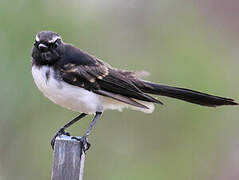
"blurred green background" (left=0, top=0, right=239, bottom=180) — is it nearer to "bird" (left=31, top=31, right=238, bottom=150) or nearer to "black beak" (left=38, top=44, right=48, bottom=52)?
"bird" (left=31, top=31, right=238, bottom=150)

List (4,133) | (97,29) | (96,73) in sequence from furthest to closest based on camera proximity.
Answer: (97,29), (4,133), (96,73)

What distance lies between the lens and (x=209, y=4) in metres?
8.77

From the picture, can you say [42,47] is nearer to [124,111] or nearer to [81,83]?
[81,83]

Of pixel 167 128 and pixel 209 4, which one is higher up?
pixel 209 4

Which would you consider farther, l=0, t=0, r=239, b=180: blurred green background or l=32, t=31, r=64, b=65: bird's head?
l=0, t=0, r=239, b=180: blurred green background

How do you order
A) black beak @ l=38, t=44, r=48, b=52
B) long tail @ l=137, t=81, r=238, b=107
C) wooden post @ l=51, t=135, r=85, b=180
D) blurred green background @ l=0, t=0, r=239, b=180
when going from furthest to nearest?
blurred green background @ l=0, t=0, r=239, b=180
long tail @ l=137, t=81, r=238, b=107
black beak @ l=38, t=44, r=48, b=52
wooden post @ l=51, t=135, r=85, b=180

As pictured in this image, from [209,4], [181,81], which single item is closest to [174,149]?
[181,81]

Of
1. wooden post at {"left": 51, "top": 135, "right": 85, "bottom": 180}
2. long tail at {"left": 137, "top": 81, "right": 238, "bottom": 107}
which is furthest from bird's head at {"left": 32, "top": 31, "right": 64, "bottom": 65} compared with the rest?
wooden post at {"left": 51, "top": 135, "right": 85, "bottom": 180}

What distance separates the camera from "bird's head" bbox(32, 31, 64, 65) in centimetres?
474

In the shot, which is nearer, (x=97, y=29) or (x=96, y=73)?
(x=96, y=73)

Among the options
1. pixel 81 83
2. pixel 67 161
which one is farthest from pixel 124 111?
pixel 67 161

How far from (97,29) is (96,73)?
7.12 feet

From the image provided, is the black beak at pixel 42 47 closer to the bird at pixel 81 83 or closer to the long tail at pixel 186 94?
the bird at pixel 81 83

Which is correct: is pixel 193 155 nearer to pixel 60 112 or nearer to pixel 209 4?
pixel 60 112
